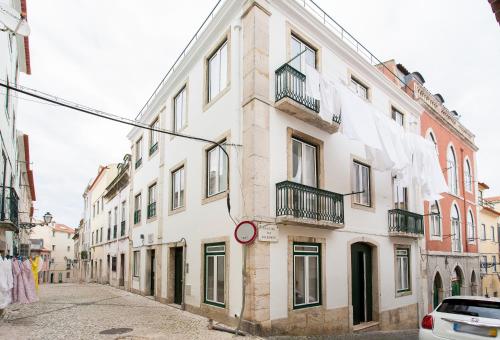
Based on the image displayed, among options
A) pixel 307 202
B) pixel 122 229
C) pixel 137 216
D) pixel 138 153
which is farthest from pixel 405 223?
pixel 122 229

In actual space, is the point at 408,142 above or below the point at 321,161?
above

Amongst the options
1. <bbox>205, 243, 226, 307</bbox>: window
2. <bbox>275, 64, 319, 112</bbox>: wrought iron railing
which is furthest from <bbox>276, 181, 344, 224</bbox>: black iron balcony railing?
<bbox>275, 64, 319, 112</bbox>: wrought iron railing

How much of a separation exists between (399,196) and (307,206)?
23.2 feet

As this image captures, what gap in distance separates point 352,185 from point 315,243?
2898 mm

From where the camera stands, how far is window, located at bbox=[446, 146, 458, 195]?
Result: 65.9ft

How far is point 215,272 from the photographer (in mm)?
10672

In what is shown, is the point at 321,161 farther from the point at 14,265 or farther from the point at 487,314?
the point at 14,265

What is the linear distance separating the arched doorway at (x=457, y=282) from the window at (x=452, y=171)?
4017mm

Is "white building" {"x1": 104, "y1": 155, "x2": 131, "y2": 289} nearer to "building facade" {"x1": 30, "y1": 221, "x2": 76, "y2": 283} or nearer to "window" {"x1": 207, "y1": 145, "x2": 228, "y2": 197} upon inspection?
"window" {"x1": 207, "y1": 145, "x2": 228, "y2": 197}

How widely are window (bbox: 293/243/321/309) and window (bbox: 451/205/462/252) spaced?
11953mm

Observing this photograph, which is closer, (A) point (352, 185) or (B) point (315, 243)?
(B) point (315, 243)

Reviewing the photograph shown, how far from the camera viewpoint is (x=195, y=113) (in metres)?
12.9

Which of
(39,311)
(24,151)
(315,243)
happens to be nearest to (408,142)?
(315,243)

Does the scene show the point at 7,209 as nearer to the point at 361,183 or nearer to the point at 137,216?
the point at 137,216
